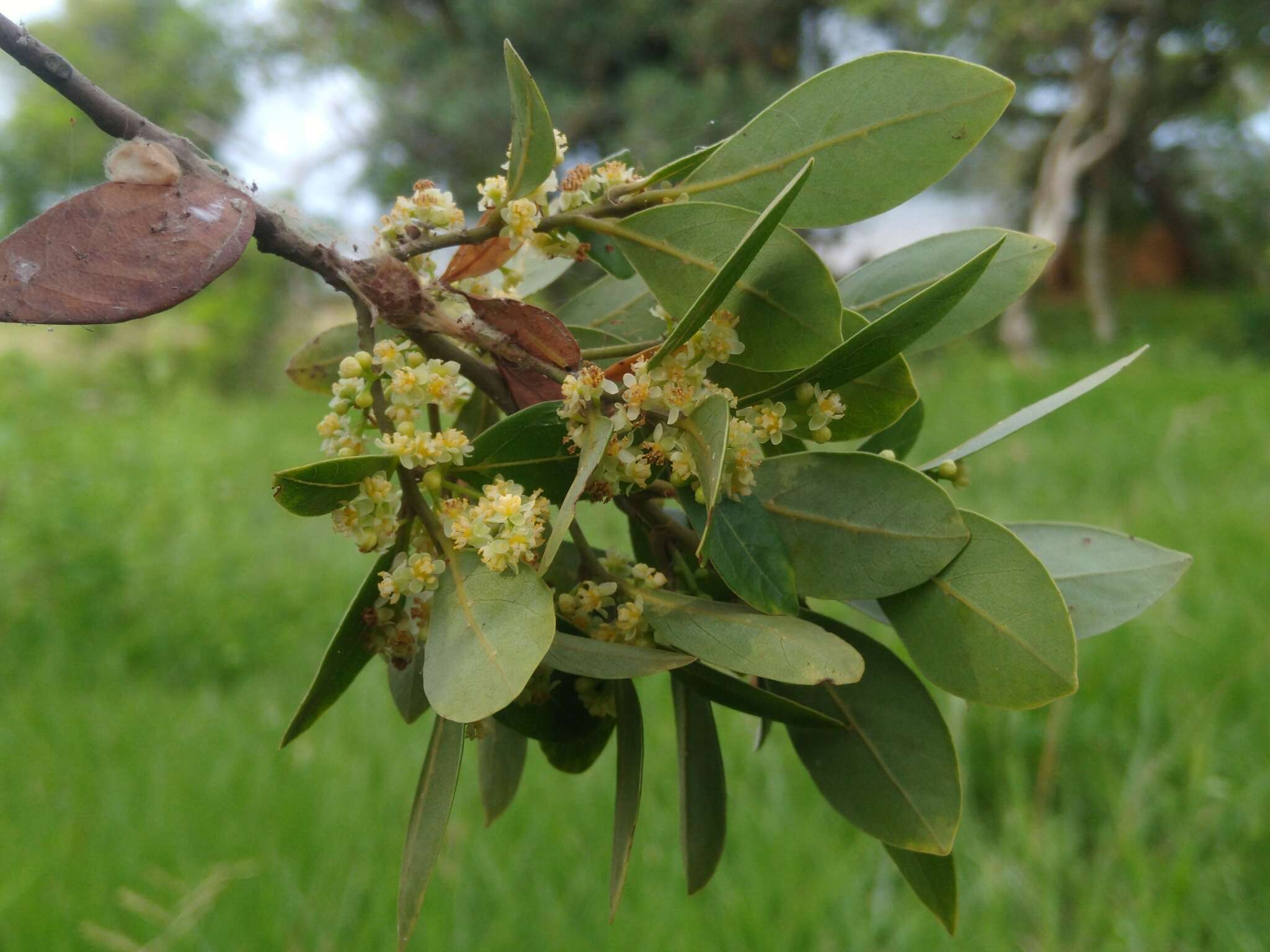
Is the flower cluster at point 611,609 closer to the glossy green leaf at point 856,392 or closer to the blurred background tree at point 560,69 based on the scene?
the glossy green leaf at point 856,392

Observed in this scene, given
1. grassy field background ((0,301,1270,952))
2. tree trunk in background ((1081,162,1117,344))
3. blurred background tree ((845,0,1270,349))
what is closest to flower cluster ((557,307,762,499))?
grassy field background ((0,301,1270,952))

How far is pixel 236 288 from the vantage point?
5824 millimetres

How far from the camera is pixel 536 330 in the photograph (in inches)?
14.4

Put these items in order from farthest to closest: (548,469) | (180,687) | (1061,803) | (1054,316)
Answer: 1. (1054,316)
2. (180,687)
3. (1061,803)
4. (548,469)

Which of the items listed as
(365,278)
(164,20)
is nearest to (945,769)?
(365,278)

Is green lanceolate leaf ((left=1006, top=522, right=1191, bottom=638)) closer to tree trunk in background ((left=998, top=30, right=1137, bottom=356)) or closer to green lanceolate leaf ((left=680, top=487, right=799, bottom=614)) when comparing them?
green lanceolate leaf ((left=680, top=487, right=799, bottom=614))

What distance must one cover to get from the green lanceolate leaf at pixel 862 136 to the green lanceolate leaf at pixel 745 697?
168 millimetres

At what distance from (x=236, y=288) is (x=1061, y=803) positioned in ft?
17.4

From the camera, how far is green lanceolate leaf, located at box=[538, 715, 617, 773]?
0.43 m

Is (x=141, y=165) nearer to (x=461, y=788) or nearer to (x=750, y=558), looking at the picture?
(x=750, y=558)

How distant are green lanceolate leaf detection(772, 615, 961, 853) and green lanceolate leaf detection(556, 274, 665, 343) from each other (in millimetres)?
148

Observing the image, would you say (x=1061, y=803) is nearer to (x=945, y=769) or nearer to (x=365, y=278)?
(x=945, y=769)

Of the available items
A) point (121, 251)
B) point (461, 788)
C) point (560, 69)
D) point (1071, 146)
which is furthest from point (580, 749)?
point (1071, 146)

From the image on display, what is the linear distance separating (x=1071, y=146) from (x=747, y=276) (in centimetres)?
642
